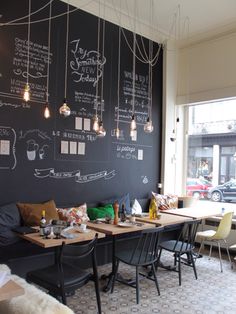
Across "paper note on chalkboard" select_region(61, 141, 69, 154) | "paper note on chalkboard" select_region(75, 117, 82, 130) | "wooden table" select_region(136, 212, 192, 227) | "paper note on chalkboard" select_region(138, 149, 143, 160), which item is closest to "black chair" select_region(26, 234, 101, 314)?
"wooden table" select_region(136, 212, 192, 227)

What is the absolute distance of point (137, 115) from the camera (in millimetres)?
5965

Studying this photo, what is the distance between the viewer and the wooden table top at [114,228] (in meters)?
3.67

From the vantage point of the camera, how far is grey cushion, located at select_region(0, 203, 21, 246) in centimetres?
370

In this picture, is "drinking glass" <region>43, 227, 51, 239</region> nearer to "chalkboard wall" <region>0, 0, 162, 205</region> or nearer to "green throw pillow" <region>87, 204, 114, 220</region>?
"chalkboard wall" <region>0, 0, 162, 205</region>

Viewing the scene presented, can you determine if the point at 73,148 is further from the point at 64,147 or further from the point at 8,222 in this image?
the point at 8,222

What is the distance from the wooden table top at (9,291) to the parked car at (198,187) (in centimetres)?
499

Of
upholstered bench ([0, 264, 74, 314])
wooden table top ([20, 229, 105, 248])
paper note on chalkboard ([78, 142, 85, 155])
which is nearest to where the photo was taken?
upholstered bench ([0, 264, 74, 314])

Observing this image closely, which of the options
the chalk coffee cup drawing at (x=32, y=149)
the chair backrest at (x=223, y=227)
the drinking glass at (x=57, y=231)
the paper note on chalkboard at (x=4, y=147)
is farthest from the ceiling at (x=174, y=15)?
the drinking glass at (x=57, y=231)

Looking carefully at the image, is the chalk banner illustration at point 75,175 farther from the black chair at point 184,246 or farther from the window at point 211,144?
the window at point 211,144

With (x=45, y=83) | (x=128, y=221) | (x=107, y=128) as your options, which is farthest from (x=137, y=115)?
(x=128, y=221)

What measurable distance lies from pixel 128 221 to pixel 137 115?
2404mm

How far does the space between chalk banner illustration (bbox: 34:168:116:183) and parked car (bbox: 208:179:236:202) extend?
82.3 inches

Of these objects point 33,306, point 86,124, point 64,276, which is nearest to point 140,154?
point 86,124

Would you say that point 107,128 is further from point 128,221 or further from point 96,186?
point 128,221
